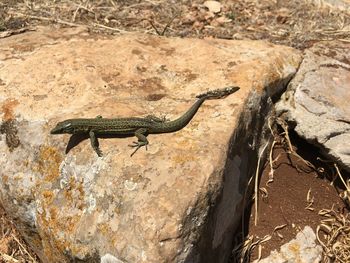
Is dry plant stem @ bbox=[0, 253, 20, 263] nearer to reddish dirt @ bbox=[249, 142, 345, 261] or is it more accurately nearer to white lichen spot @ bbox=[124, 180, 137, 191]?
white lichen spot @ bbox=[124, 180, 137, 191]

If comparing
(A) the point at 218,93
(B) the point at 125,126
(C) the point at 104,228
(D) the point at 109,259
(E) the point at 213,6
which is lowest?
A: (D) the point at 109,259

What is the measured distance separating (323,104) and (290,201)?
48.3 inches

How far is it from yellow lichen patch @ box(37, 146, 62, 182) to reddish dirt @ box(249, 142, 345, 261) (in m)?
2.20

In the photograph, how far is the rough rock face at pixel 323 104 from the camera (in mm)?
5336

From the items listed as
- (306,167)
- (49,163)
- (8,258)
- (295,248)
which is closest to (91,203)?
(49,163)

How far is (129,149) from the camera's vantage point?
457 cm

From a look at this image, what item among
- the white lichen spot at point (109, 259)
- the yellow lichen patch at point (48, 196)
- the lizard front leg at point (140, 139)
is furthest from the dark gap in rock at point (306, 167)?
the yellow lichen patch at point (48, 196)

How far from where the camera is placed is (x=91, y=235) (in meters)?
4.24

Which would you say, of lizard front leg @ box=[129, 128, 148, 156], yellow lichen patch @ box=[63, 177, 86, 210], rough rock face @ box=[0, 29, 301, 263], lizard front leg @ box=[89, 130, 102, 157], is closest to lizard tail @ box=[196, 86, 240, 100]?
rough rock face @ box=[0, 29, 301, 263]

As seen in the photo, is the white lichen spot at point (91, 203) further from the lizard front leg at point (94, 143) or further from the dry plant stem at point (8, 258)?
the dry plant stem at point (8, 258)

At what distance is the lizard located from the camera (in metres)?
4.64

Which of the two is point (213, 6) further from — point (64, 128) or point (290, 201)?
point (64, 128)

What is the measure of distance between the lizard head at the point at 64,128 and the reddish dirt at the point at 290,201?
2.22m

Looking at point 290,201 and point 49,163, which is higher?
point 49,163
